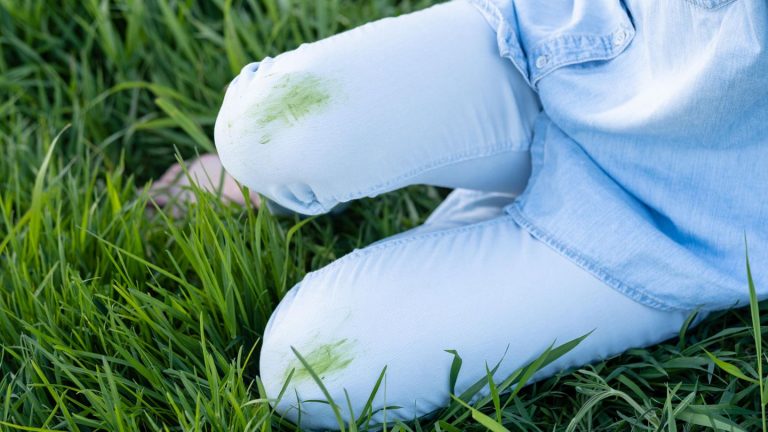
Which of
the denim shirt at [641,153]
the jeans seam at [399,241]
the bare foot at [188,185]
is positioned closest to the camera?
the denim shirt at [641,153]

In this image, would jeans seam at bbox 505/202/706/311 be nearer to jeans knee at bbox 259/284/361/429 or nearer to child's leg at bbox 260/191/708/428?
child's leg at bbox 260/191/708/428

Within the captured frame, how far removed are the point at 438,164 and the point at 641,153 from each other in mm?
193

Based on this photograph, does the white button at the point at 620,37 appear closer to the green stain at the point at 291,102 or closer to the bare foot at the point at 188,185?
the green stain at the point at 291,102

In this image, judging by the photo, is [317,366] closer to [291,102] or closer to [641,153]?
[291,102]

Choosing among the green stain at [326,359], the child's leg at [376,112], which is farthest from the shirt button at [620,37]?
the green stain at [326,359]

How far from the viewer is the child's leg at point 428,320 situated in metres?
0.81

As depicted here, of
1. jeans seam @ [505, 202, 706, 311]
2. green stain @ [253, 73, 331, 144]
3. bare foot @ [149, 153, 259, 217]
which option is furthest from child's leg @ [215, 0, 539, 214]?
bare foot @ [149, 153, 259, 217]

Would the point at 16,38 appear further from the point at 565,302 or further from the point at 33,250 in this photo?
the point at 565,302

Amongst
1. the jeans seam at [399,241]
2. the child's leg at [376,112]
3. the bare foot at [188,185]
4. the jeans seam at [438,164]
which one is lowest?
the bare foot at [188,185]

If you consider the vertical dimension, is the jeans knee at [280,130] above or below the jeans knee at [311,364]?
above

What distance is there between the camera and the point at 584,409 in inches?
31.9

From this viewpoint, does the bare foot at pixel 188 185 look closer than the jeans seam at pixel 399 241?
No

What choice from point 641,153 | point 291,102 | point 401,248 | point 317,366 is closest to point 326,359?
point 317,366

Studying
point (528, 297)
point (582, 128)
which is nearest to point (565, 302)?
point (528, 297)
